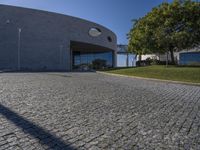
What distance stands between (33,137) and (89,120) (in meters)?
1.44

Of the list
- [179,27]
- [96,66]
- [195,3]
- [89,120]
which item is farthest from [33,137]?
[96,66]

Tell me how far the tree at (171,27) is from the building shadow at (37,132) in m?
20.4

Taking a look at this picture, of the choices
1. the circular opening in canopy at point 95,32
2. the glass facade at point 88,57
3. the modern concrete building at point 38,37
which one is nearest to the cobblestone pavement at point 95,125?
the modern concrete building at point 38,37

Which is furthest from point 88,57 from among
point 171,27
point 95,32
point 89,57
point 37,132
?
point 37,132

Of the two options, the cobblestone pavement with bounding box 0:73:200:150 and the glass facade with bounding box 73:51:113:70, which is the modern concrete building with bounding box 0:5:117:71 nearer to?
the glass facade with bounding box 73:51:113:70

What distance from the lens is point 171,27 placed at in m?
24.7

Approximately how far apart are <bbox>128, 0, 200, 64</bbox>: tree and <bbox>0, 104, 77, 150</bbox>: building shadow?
20446 millimetres

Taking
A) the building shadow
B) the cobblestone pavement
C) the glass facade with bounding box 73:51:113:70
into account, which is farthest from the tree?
the glass facade with bounding box 73:51:113:70

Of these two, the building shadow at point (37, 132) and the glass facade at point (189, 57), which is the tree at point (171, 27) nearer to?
the building shadow at point (37, 132)

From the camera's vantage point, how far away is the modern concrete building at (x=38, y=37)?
37594 millimetres

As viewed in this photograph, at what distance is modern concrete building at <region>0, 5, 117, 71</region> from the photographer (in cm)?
3759

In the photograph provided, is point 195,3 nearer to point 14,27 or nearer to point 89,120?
point 89,120

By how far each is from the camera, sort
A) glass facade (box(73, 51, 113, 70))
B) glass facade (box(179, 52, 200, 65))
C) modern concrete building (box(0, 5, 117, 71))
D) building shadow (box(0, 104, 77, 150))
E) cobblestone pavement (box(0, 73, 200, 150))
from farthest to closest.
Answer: glass facade (box(73, 51, 113, 70)), glass facade (box(179, 52, 200, 65)), modern concrete building (box(0, 5, 117, 71)), cobblestone pavement (box(0, 73, 200, 150)), building shadow (box(0, 104, 77, 150))

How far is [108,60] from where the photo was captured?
60.4 meters
